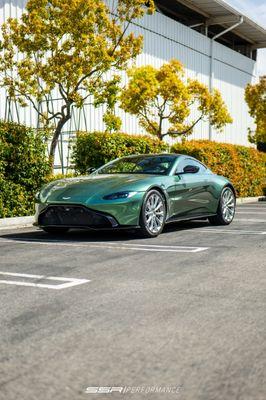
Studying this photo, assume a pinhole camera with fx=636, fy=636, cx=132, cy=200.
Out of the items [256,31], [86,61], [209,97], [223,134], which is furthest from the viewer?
[256,31]

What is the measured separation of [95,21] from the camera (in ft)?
45.2

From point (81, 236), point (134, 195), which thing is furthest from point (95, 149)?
point (134, 195)

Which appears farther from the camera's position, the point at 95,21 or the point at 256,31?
the point at 256,31

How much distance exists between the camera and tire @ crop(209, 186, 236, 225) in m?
10.8

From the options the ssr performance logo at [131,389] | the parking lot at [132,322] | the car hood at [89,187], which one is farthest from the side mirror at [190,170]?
the ssr performance logo at [131,389]

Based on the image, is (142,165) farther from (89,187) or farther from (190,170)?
(89,187)

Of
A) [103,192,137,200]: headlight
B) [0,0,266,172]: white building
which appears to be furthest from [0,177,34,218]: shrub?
[0,0,266,172]: white building

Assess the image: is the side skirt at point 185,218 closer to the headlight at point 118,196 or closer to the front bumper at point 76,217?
the headlight at point 118,196

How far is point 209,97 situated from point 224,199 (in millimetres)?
10607

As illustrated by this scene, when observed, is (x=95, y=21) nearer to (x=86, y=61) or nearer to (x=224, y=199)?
(x=86, y=61)

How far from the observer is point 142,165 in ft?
32.6

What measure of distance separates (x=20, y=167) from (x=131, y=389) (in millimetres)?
8957

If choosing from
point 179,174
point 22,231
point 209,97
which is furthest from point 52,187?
point 209,97

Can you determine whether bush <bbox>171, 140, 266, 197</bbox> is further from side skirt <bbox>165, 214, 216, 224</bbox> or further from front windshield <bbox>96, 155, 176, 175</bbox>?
front windshield <bbox>96, 155, 176, 175</bbox>
